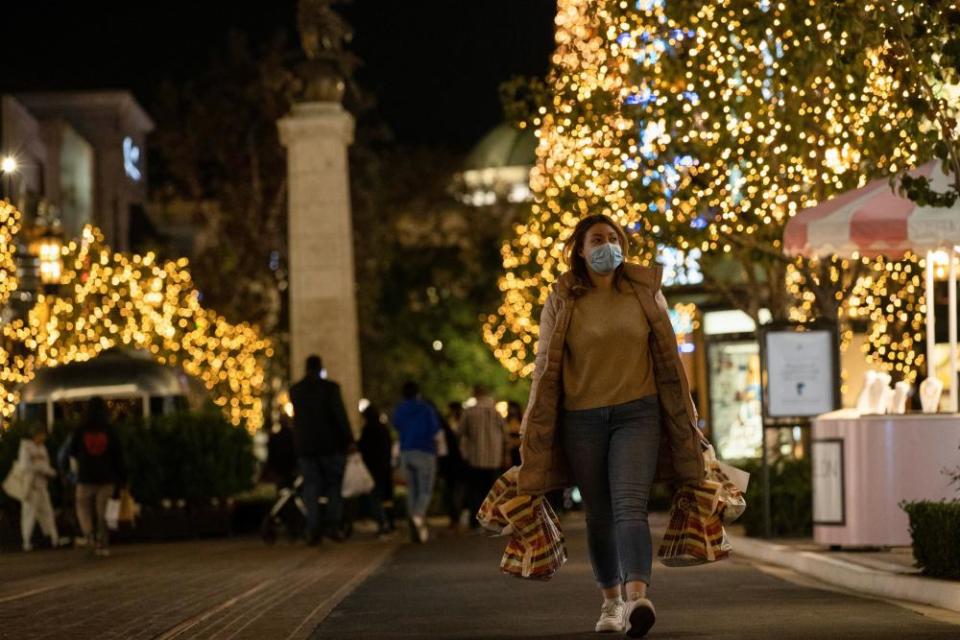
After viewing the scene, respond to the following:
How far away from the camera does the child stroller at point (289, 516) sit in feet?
87.1

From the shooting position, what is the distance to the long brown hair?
429 inches

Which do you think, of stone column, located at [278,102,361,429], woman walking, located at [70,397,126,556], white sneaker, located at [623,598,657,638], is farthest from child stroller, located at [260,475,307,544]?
white sneaker, located at [623,598,657,638]

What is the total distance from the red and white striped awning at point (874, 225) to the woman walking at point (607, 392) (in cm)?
715

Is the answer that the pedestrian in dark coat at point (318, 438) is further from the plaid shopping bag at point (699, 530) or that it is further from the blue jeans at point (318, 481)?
the plaid shopping bag at point (699, 530)

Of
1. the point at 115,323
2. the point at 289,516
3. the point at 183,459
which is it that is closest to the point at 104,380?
the point at 183,459

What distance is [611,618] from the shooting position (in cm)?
1108

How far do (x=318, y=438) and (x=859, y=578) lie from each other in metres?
9.83

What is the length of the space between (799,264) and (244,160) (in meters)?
37.8

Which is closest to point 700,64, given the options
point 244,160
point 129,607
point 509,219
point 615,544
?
point 129,607

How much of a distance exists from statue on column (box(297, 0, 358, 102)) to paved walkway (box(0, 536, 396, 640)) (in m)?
11.9

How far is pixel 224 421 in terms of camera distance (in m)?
33.1

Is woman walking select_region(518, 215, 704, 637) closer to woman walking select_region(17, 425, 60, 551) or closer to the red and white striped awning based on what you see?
the red and white striped awning

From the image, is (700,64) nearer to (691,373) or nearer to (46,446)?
(46,446)

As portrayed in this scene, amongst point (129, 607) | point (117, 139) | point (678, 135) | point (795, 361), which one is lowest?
point (129, 607)
